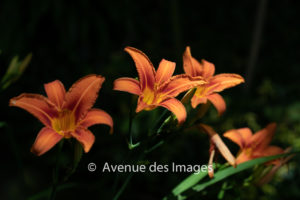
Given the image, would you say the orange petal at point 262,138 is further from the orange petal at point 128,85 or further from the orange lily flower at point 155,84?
the orange petal at point 128,85

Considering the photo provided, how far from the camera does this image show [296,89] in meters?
2.95

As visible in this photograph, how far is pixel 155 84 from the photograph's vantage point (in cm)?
82

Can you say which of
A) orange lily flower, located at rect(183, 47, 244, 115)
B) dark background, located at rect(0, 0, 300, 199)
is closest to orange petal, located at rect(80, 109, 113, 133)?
orange lily flower, located at rect(183, 47, 244, 115)

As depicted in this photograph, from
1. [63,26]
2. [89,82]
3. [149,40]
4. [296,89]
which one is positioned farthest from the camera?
[149,40]

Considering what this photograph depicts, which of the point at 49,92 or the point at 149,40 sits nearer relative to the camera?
the point at 49,92

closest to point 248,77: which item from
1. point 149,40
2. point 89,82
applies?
point 149,40

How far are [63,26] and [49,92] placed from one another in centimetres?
151

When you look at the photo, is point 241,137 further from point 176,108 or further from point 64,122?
point 64,122

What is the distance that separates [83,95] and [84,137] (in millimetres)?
118

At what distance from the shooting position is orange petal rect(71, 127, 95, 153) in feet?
2.19

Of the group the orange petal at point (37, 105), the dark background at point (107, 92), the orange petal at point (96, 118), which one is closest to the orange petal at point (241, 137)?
the orange petal at point (96, 118)

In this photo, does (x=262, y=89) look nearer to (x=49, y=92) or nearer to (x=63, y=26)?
(x=63, y=26)

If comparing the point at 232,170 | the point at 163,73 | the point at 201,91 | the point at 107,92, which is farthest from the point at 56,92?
the point at 107,92

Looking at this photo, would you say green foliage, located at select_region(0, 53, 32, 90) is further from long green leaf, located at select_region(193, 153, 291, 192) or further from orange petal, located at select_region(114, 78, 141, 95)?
long green leaf, located at select_region(193, 153, 291, 192)
